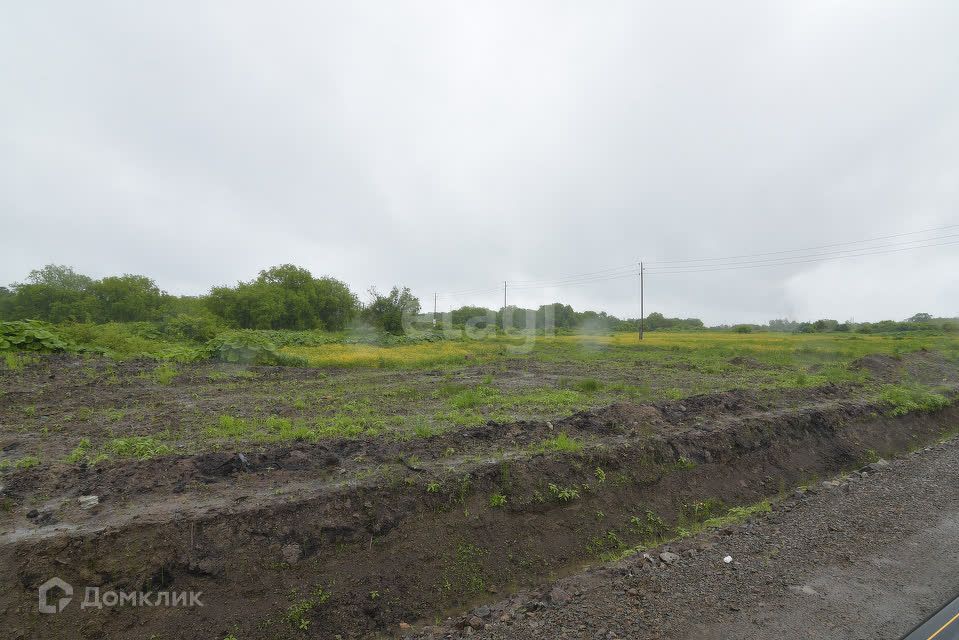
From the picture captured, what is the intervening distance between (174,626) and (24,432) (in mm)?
5901

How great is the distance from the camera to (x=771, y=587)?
3.45 m

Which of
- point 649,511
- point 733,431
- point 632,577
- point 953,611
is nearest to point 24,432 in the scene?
point 632,577

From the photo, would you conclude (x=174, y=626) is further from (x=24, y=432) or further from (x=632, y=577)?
(x=24, y=432)

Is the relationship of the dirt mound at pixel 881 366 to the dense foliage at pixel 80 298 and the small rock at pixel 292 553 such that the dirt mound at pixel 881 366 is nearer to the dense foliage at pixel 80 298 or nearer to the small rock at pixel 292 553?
the small rock at pixel 292 553

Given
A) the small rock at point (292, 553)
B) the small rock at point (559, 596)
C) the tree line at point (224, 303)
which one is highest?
the tree line at point (224, 303)

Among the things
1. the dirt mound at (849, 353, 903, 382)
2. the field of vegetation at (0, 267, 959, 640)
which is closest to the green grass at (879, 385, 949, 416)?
the field of vegetation at (0, 267, 959, 640)

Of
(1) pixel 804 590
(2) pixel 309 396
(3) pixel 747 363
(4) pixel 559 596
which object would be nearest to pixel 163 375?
(2) pixel 309 396

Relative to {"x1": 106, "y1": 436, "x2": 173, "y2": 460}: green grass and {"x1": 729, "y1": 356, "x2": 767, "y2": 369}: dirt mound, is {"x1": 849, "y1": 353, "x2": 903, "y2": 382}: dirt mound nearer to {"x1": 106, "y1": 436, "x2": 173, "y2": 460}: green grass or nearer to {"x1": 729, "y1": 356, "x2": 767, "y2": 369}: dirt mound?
{"x1": 729, "y1": 356, "x2": 767, "y2": 369}: dirt mound

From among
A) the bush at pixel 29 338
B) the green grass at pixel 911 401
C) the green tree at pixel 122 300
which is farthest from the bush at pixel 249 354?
the green tree at pixel 122 300

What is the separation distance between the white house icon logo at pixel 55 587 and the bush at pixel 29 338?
53.8 feet

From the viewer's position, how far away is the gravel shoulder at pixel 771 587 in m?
3.02

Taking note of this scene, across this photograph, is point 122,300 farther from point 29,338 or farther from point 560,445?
point 560,445

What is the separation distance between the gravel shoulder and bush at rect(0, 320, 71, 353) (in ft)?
61.8

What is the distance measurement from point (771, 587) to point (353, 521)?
147 inches
